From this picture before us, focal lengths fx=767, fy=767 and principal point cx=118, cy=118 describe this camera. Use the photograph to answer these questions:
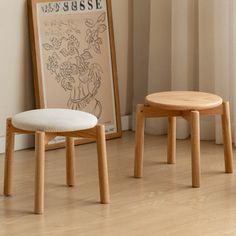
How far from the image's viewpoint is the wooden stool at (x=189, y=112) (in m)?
3.52

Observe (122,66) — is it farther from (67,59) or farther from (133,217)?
(133,217)

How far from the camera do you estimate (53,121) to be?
318 cm

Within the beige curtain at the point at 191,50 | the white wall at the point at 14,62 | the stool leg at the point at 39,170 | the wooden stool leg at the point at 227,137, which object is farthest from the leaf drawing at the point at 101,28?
the stool leg at the point at 39,170

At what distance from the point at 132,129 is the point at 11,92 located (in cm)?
90

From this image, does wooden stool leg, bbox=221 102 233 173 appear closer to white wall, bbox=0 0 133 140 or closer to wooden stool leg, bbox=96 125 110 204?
wooden stool leg, bbox=96 125 110 204

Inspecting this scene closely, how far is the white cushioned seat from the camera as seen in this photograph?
3.16 m

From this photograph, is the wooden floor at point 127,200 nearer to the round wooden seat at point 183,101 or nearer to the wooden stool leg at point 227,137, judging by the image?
the wooden stool leg at point 227,137

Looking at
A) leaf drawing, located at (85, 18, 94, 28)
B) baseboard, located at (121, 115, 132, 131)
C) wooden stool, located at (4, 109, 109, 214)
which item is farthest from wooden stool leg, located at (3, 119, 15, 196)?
baseboard, located at (121, 115, 132, 131)

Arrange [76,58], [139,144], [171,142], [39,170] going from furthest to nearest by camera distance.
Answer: [76,58] < [171,142] < [139,144] < [39,170]

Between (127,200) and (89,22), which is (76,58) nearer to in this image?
(89,22)

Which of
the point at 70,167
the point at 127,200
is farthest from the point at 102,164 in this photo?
the point at 70,167

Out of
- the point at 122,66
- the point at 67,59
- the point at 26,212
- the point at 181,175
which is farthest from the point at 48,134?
the point at 122,66

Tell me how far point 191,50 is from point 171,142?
70 cm

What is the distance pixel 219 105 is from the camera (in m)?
3.66
